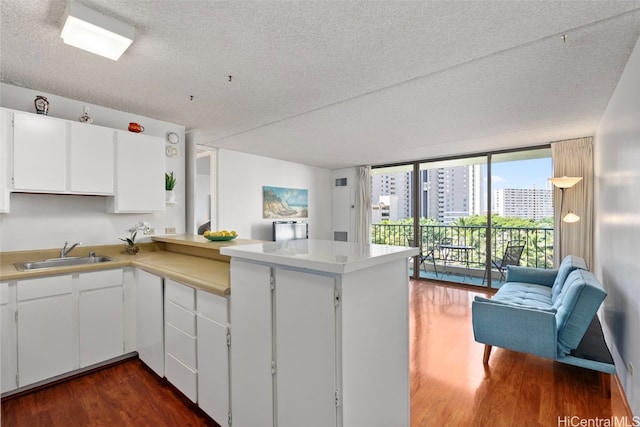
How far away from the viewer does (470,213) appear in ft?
18.6

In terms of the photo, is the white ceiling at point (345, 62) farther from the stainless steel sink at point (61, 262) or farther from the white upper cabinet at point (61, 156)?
the stainless steel sink at point (61, 262)

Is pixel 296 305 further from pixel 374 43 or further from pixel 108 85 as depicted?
pixel 108 85

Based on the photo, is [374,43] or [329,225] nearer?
[374,43]

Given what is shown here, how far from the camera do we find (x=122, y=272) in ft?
8.65

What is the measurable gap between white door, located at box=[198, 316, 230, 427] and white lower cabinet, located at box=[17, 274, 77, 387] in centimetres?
128

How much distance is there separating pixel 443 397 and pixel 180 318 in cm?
190

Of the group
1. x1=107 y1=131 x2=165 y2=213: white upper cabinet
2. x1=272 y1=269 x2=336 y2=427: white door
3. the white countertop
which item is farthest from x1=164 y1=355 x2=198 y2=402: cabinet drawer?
x1=107 y1=131 x2=165 y2=213: white upper cabinet

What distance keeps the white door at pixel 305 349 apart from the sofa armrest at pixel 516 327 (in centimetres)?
184

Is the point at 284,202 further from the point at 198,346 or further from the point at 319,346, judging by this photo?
the point at 319,346

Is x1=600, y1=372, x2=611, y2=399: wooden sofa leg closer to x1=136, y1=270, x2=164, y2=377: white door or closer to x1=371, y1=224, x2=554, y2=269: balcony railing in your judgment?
x1=371, y1=224, x2=554, y2=269: balcony railing

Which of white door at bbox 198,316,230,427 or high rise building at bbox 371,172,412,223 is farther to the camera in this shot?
high rise building at bbox 371,172,412,223

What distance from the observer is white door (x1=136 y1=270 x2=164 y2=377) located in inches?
90.2

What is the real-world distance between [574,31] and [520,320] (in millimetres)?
1996

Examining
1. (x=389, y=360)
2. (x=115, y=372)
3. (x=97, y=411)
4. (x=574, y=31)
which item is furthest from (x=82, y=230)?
(x=574, y=31)
